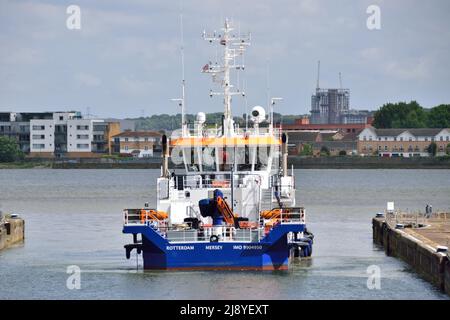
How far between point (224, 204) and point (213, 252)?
2.07 meters

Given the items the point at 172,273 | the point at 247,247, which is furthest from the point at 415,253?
the point at 172,273

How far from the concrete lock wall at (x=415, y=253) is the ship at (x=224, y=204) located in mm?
4419

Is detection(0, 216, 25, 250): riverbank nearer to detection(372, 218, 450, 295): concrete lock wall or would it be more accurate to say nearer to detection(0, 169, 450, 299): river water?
detection(0, 169, 450, 299): river water

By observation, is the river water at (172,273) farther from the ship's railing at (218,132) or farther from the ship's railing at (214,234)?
the ship's railing at (218,132)

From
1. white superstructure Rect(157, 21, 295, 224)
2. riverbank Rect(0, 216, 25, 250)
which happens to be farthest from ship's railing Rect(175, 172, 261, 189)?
riverbank Rect(0, 216, 25, 250)

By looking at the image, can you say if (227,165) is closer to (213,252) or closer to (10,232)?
(213,252)

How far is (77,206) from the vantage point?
106250 mm

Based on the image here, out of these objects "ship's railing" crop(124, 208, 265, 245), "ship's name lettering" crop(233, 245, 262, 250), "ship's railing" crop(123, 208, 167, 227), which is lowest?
"ship's name lettering" crop(233, 245, 262, 250)

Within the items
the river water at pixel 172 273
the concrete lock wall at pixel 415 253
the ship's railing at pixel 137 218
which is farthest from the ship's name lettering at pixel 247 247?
the concrete lock wall at pixel 415 253

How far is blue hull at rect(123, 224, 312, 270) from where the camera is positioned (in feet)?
163

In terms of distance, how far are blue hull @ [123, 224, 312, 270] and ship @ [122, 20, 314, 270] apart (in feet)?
0.12

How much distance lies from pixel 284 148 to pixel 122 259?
28.8ft
